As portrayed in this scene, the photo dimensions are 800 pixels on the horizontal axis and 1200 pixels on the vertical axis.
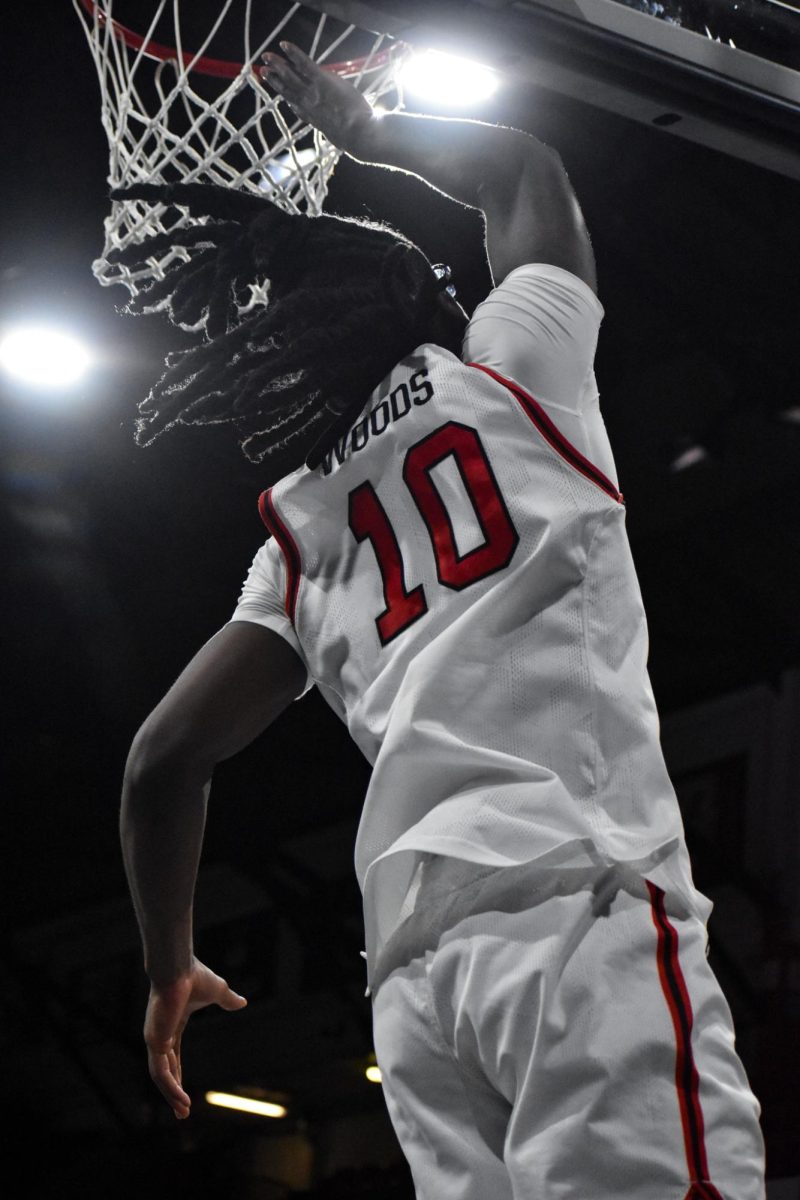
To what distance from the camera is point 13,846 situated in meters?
5.00

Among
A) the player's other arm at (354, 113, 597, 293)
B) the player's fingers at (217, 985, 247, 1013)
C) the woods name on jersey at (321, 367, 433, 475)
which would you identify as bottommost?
the player's fingers at (217, 985, 247, 1013)

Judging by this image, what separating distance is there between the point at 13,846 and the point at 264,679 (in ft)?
13.5

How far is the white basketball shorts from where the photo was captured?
81cm

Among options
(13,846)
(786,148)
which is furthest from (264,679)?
(13,846)

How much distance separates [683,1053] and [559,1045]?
0.08m

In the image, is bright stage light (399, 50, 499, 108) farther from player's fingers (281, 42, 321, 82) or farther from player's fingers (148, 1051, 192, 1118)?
player's fingers (148, 1051, 192, 1118)

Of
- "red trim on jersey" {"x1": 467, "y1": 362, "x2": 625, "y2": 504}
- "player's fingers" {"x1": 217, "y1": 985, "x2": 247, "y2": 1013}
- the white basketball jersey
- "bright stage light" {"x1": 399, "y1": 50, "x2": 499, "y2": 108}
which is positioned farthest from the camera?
"bright stage light" {"x1": 399, "y1": 50, "x2": 499, "y2": 108}

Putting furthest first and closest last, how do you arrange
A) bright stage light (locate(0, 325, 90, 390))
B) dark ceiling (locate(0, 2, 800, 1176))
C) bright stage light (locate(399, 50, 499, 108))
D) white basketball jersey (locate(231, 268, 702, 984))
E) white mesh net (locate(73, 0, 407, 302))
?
1. bright stage light (locate(0, 325, 90, 390))
2. dark ceiling (locate(0, 2, 800, 1176))
3. bright stage light (locate(399, 50, 499, 108))
4. white mesh net (locate(73, 0, 407, 302))
5. white basketball jersey (locate(231, 268, 702, 984))

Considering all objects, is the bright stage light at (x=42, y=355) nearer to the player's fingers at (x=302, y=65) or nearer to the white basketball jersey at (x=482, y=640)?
the player's fingers at (x=302, y=65)

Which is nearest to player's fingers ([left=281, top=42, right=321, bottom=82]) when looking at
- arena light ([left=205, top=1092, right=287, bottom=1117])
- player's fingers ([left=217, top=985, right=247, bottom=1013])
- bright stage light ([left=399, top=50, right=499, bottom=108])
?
bright stage light ([left=399, top=50, right=499, bottom=108])

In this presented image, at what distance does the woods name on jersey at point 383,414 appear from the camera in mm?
1112

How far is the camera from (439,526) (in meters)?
1.06

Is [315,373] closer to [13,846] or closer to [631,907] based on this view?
[631,907]

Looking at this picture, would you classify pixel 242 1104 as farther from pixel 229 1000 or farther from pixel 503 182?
pixel 503 182
